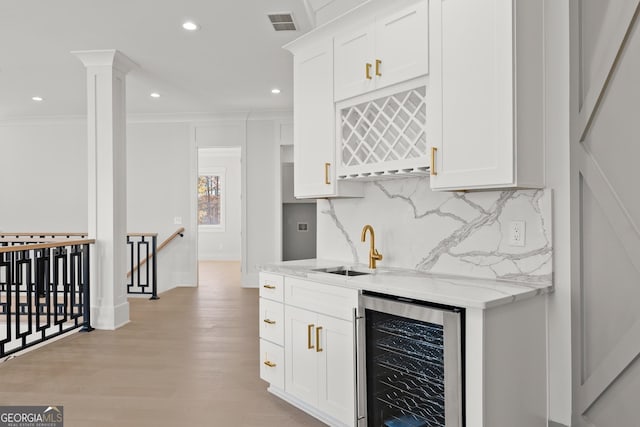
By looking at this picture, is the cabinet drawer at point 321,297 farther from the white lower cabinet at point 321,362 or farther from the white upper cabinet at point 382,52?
the white upper cabinet at point 382,52

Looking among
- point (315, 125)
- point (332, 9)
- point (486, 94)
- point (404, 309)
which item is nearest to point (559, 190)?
point (486, 94)

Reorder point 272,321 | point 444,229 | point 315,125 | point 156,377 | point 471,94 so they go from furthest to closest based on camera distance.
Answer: point 156,377 < point 315,125 < point 272,321 < point 444,229 < point 471,94

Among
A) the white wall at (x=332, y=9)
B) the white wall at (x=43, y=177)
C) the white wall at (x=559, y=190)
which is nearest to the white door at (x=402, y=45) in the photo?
the white wall at (x=559, y=190)

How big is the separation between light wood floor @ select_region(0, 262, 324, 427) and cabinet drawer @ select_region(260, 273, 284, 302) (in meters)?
0.65

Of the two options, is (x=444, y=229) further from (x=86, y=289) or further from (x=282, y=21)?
(x=86, y=289)

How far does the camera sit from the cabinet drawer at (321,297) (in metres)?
2.30

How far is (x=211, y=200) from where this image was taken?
1144 centimetres

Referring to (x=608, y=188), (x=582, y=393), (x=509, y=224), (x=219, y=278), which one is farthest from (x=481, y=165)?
(x=219, y=278)

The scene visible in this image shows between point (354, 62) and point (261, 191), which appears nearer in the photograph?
point (354, 62)

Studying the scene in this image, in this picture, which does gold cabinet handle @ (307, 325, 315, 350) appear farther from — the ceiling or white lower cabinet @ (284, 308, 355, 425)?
the ceiling

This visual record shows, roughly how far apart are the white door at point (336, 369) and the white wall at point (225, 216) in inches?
Result: 356

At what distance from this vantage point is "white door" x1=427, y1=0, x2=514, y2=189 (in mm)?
1991

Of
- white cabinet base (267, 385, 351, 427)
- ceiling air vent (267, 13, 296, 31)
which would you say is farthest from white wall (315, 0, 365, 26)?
white cabinet base (267, 385, 351, 427)

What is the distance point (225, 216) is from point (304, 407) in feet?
29.8
